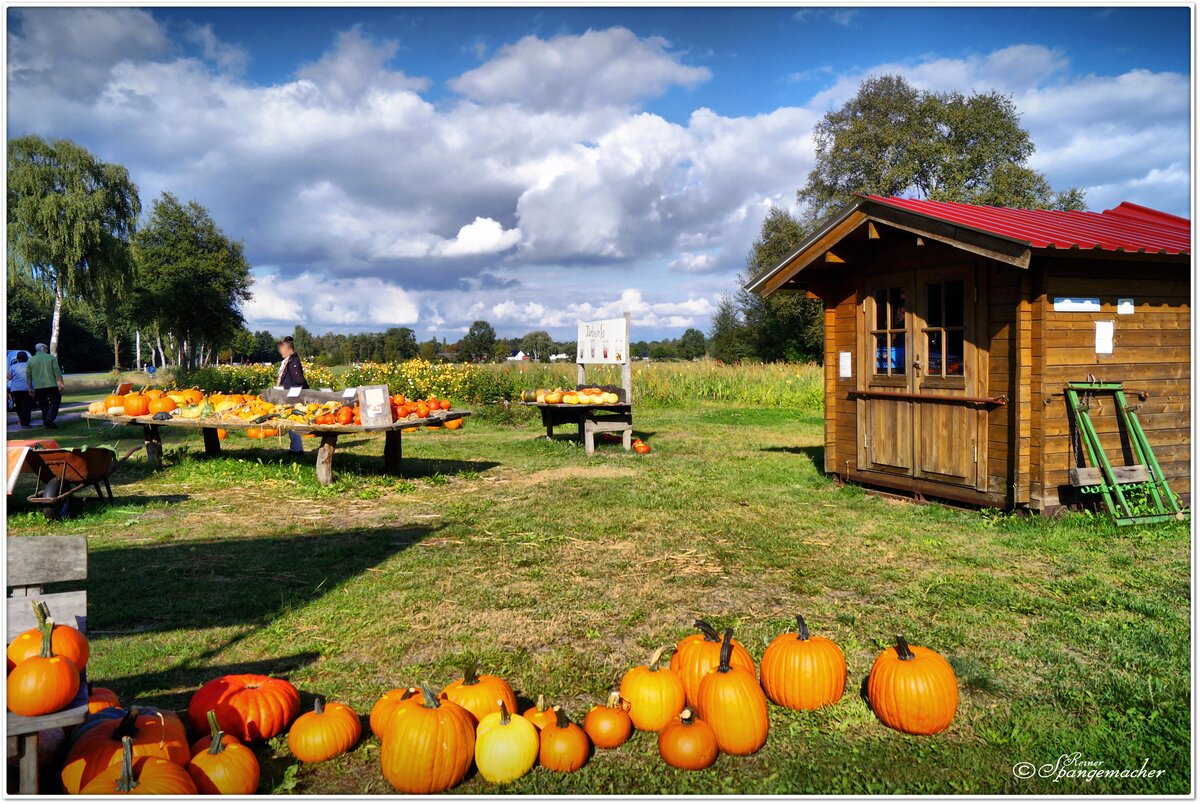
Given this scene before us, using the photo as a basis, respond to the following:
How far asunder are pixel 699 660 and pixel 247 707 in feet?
6.27

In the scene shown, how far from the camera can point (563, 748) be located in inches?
116

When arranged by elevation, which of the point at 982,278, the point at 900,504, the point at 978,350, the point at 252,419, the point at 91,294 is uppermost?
the point at 91,294

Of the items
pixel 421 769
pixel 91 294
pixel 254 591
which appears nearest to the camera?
pixel 421 769

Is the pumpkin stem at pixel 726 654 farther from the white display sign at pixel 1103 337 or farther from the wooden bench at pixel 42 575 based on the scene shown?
the white display sign at pixel 1103 337

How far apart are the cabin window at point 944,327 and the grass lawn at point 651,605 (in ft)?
4.96

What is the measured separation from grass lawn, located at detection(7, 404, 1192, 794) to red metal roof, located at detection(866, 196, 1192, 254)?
2.52m

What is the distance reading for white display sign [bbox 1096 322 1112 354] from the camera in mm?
7355

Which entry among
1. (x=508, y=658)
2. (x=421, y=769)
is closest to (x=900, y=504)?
(x=508, y=658)

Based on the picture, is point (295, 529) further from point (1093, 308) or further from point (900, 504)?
point (1093, 308)

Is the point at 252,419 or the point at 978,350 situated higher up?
the point at 978,350

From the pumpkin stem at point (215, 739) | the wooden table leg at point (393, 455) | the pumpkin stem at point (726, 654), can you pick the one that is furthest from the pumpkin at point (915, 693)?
the wooden table leg at point (393, 455)

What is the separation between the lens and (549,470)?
36.8ft

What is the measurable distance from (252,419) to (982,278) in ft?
28.4

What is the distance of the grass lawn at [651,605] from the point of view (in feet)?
10.1
